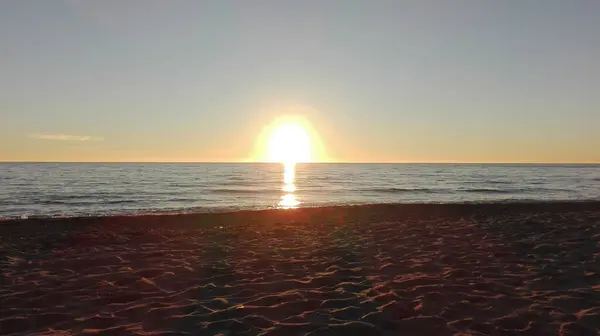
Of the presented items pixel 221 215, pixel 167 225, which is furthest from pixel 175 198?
pixel 167 225

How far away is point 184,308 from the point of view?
5.97 metres

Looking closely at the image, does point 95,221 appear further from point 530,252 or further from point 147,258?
point 530,252

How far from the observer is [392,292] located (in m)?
6.65

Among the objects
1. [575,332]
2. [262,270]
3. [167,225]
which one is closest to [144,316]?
[262,270]

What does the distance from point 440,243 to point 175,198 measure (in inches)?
946

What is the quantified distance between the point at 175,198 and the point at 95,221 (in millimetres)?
14526

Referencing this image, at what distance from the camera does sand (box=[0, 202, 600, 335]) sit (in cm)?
543

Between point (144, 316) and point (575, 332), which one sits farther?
point (144, 316)

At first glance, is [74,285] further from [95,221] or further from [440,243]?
[95,221]

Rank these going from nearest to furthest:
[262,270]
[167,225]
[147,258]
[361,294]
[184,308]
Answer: [184,308] < [361,294] < [262,270] < [147,258] < [167,225]

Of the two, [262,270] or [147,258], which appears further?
[147,258]

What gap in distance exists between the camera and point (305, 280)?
7.48 m

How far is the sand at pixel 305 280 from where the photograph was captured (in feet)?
17.8

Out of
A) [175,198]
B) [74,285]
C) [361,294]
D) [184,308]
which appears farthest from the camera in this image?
[175,198]
